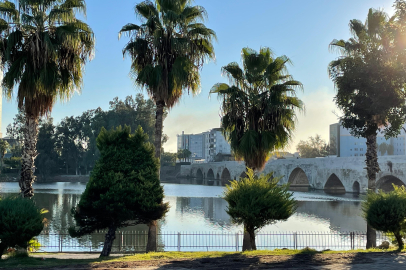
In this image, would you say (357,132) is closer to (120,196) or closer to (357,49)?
(357,49)

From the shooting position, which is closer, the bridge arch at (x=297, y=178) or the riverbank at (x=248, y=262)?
the riverbank at (x=248, y=262)

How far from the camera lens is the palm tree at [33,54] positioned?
12578 millimetres

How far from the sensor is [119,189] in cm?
1186

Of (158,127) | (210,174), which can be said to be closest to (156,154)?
(158,127)

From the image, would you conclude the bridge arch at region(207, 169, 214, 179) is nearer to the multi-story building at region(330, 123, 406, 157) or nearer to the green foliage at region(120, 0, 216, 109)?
the multi-story building at region(330, 123, 406, 157)

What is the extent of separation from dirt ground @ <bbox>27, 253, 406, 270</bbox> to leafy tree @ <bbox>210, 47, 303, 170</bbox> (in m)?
5.30

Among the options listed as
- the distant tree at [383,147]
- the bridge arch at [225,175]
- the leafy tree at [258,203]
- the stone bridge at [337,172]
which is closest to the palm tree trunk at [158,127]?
the leafy tree at [258,203]

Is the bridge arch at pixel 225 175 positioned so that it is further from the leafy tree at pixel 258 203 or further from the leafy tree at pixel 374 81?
the leafy tree at pixel 258 203

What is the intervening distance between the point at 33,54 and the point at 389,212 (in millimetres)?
12377

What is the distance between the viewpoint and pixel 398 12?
12.9 m

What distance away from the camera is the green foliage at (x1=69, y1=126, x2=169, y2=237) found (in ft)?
39.0

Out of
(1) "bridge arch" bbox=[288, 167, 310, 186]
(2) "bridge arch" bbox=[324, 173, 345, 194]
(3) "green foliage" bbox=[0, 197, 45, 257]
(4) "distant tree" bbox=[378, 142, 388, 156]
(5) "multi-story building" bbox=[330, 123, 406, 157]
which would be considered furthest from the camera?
(4) "distant tree" bbox=[378, 142, 388, 156]

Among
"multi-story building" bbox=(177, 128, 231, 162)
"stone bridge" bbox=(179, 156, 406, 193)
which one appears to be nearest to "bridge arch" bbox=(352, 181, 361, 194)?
"stone bridge" bbox=(179, 156, 406, 193)

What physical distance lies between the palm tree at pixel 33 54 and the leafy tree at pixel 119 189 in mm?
2286
